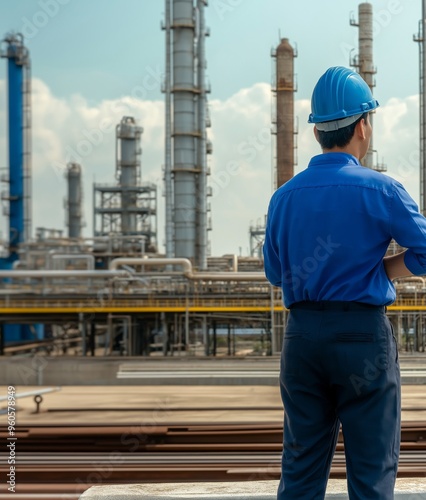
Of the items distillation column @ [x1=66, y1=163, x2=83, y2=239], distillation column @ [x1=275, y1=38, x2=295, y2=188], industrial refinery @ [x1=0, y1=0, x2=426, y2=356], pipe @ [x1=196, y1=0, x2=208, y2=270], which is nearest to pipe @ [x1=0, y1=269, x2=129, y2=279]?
industrial refinery @ [x1=0, y1=0, x2=426, y2=356]

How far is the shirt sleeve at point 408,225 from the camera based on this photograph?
58.4 inches

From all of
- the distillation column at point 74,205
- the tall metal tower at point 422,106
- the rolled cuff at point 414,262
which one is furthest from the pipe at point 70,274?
the rolled cuff at point 414,262

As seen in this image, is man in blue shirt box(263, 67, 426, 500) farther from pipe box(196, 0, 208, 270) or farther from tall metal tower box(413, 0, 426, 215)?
tall metal tower box(413, 0, 426, 215)

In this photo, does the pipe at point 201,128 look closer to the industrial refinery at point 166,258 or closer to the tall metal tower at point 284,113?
the industrial refinery at point 166,258

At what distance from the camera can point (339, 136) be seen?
1.61 metres

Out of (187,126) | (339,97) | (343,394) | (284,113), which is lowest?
(343,394)

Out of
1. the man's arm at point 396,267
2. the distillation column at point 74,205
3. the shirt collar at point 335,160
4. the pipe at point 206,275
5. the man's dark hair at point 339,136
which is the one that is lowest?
the pipe at point 206,275

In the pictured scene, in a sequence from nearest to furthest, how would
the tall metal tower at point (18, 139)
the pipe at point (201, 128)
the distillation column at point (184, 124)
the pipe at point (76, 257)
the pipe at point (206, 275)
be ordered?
the pipe at point (206, 275) → the distillation column at point (184, 124) → the pipe at point (201, 128) → the pipe at point (76, 257) → the tall metal tower at point (18, 139)

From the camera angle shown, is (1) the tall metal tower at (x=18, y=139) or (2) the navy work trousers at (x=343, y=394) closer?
(2) the navy work trousers at (x=343, y=394)

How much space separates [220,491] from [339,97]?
44.7 inches

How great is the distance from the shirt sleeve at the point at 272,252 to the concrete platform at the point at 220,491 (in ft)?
2.03

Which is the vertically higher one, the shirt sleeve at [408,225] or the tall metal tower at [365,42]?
the tall metal tower at [365,42]

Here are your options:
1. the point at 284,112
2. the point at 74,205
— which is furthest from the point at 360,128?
the point at 74,205

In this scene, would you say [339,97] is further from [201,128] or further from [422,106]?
[422,106]
